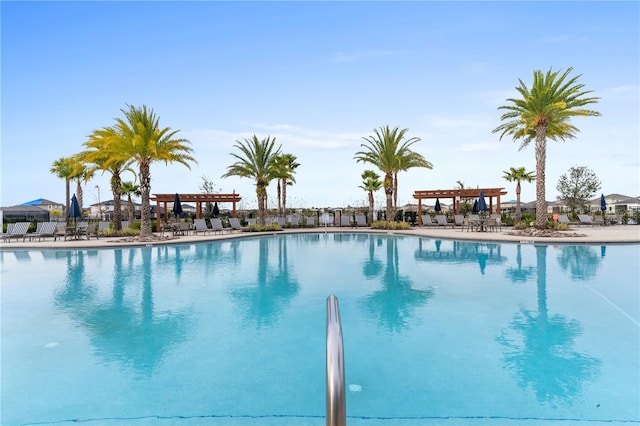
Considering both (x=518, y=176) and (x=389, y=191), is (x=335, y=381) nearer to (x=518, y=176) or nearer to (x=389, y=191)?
(x=389, y=191)

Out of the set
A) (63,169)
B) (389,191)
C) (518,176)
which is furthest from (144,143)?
(518,176)

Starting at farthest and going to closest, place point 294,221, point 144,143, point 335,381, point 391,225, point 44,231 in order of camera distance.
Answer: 1. point 294,221
2. point 391,225
3. point 44,231
4. point 144,143
5. point 335,381

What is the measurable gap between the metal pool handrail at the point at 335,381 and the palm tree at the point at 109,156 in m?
Answer: 20.6

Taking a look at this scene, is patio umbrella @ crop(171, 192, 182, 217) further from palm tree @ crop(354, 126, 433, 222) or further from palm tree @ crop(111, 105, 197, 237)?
palm tree @ crop(354, 126, 433, 222)

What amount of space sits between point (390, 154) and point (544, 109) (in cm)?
1015

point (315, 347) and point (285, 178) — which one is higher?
point (285, 178)

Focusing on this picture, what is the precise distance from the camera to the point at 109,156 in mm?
22719

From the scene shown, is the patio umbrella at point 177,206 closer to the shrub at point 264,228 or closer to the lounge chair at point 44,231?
the shrub at point 264,228

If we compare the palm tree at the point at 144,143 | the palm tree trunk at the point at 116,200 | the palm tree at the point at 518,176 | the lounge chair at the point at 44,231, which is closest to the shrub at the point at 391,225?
the palm tree at the point at 144,143

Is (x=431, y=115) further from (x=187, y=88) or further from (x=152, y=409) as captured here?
(x=152, y=409)

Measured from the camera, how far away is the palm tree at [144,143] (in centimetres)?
1911

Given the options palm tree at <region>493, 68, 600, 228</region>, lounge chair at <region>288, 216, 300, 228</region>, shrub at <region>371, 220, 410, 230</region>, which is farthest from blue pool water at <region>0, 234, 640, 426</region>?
lounge chair at <region>288, 216, 300, 228</region>

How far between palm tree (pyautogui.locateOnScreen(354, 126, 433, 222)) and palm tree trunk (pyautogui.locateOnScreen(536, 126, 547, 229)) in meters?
7.99

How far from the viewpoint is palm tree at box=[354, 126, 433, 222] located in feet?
88.5
